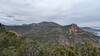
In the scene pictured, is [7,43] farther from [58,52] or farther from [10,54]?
[58,52]

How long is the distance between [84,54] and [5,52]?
61.9 ft

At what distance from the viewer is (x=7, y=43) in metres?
74.4

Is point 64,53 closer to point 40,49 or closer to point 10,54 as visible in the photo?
point 40,49

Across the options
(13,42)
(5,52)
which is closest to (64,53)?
(5,52)

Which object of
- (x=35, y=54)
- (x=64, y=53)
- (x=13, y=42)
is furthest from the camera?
(x=13, y=42)

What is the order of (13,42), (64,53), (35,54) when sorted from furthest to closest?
(13,42) < (35,54) < (64,53)

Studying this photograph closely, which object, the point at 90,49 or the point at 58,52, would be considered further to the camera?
the point at 90,49

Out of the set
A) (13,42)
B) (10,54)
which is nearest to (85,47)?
(10,54)

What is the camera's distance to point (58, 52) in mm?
56031

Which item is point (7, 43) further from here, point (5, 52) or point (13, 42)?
point (5, 52)

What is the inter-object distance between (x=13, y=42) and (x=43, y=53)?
17.5m

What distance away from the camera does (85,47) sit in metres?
61.5

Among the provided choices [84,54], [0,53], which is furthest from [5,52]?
[84,54]

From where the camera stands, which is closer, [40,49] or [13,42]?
[40,49]
